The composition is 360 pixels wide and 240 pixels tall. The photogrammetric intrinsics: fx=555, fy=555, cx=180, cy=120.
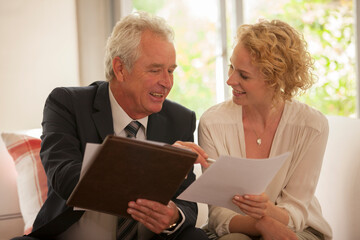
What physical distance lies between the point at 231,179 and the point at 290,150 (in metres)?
0.59

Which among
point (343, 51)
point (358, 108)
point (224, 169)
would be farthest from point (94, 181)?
point (343, 51)

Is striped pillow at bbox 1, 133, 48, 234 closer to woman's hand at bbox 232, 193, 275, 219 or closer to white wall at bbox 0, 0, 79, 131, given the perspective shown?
white wall at bbox 0, 0, 79, 131

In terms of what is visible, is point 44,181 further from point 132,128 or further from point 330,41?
point 330,41

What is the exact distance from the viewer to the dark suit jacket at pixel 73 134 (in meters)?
1.93

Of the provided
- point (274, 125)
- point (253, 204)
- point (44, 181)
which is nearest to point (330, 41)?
point (274, 125)

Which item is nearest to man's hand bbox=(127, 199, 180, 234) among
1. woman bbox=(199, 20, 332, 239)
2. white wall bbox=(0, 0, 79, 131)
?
woman bbox=(199, 20, 332, 239)

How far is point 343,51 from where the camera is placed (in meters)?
4.46

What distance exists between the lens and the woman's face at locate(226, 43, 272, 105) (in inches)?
87.6

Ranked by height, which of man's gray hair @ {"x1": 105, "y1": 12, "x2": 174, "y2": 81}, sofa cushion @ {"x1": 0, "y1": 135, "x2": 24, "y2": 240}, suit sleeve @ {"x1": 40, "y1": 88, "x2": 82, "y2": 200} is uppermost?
man's gray hair @ {"x1": 105, "y1": 12, "x2": 174, "y2": 81}

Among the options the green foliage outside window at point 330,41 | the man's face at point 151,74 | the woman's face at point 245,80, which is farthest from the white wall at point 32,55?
the green foliage outside window at point 330,41

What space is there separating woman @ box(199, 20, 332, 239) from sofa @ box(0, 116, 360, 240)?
23cm

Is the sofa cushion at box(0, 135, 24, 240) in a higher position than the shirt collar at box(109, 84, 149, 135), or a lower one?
lower

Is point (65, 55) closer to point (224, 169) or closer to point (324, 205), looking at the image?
point (324, 205)

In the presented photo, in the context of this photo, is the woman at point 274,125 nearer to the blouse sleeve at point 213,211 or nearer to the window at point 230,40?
the blouse sleeve at point 213,211
